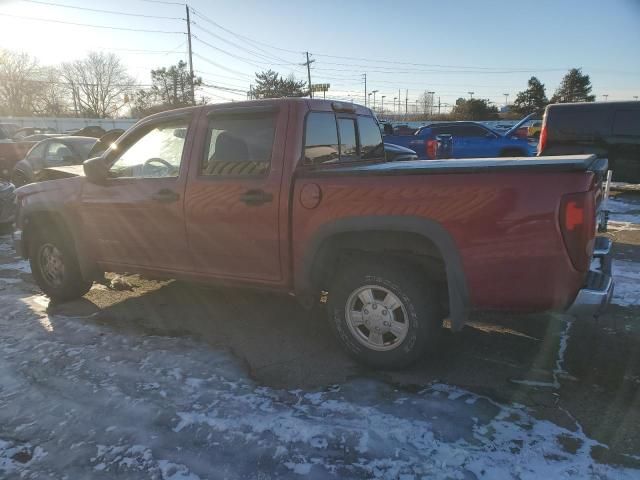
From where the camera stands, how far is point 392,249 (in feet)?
10.9

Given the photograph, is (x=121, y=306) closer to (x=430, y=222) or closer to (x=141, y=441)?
(x=141, y=441)

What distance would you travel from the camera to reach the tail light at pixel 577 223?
2627 mm

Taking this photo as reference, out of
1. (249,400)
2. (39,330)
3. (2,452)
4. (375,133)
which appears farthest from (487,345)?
(39,330)

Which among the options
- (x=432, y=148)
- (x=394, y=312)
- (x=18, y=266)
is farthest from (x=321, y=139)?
(x=432, y=148)

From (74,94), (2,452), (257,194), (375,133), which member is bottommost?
(2,452)

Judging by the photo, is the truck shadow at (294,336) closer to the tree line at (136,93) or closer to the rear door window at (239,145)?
the rear door window at (239,145)

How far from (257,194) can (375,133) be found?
6.24 feet

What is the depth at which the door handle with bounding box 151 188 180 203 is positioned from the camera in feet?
13.4

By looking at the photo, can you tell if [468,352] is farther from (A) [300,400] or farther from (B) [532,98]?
(B) [532,98]

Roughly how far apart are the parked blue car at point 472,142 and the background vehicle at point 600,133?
9.92 feet

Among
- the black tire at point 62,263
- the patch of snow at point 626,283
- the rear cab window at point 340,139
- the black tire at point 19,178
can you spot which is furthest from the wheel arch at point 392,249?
the black tire at point 19,178

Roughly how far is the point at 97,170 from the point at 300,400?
302 cm

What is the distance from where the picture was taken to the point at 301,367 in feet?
11.7

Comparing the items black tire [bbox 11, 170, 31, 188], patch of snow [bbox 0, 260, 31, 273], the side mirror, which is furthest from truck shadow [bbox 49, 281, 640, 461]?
black tire [bbox 11, 170, 31, 188]
